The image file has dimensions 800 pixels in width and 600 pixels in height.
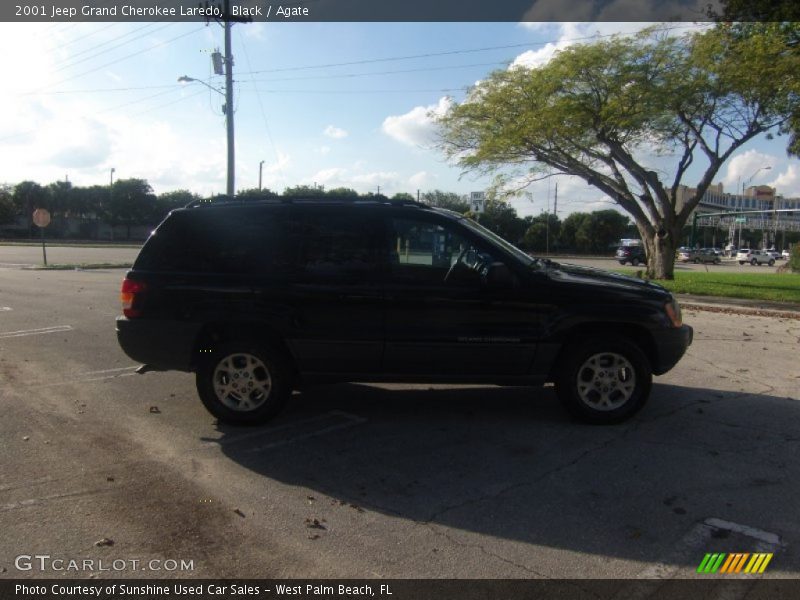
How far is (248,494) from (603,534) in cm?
227

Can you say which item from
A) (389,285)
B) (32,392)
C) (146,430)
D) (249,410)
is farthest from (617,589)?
(32,392)

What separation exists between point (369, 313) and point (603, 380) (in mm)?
2157

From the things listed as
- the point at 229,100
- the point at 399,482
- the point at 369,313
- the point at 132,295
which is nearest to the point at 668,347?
the point at 369,313

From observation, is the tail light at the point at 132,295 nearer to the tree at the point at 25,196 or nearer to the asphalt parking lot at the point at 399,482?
the asphalt parking lot at the point at 399,482

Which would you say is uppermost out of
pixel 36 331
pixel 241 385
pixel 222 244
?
pixel 222 244

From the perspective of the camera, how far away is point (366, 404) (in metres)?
6.00

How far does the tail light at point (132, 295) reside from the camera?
525cm

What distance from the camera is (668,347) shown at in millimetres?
5336

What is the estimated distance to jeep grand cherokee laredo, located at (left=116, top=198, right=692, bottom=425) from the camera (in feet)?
16.8

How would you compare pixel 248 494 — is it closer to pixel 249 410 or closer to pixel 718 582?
pixel 249 410

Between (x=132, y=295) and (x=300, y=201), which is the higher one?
(x=300, y=201)

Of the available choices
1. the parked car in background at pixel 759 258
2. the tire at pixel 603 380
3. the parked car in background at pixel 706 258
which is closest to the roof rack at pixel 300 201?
the tire at pixel 603 380

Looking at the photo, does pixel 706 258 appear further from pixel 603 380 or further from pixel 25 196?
pixel 25 196

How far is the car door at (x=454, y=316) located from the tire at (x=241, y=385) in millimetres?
959
